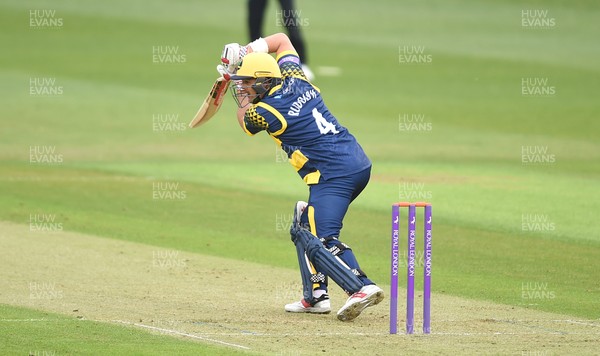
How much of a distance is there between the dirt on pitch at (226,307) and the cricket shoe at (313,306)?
8 cm

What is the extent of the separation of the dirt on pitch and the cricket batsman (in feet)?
1.70

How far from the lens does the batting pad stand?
31.6ft

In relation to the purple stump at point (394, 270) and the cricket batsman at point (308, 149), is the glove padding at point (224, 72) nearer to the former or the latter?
the cricket batsman at point (308, 149)

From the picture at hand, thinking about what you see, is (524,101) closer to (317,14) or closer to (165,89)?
(165,89)

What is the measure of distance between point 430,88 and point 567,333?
19381 millimetres

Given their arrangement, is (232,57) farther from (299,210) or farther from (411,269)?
(411,269)

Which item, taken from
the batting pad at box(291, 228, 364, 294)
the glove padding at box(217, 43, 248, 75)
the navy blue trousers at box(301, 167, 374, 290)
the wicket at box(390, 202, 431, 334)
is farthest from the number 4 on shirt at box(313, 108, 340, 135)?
the wicket at box(390, 202, 431, 334)

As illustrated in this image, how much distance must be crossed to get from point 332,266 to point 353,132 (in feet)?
44.4

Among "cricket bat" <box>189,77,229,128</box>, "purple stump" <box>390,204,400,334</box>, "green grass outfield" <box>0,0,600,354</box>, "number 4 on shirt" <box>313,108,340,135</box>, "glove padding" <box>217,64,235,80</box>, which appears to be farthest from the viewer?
"green grass outfield" <box>0,0,600,354</box>

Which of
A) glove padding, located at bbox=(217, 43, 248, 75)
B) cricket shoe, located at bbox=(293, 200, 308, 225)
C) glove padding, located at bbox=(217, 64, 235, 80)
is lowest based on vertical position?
cricket shoe, located at bbox=(293, 200, 308, 225)

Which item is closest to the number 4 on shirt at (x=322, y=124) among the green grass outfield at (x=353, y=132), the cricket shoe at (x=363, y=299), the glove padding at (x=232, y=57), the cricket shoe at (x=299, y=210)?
the cricket shoe at (x=299, y=210)

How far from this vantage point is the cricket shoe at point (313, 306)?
10234mm

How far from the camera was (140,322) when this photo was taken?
9719 mm

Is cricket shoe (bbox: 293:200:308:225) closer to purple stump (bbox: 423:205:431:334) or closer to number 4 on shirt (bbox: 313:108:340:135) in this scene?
number 4 on shirt (bbox: 313:108:340:135)
